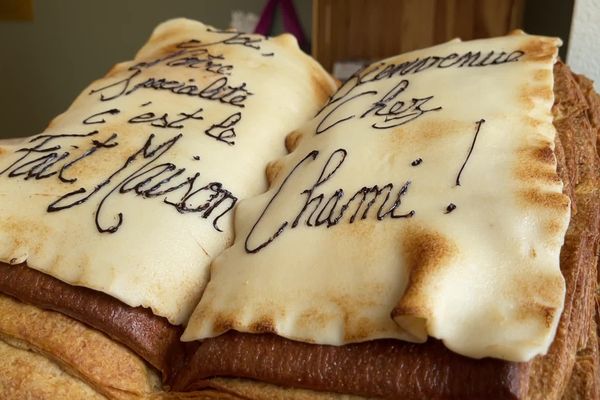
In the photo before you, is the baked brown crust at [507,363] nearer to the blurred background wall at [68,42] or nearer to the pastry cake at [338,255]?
the pastry cake at [338,255]

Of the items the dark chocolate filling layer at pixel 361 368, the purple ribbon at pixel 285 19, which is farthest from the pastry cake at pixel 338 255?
the purple ribbon at pixel 285 19

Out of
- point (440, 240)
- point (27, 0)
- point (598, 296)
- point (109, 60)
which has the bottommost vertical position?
point (109, 60)

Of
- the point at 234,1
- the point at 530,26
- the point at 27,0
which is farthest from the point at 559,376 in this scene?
the point at 27,0

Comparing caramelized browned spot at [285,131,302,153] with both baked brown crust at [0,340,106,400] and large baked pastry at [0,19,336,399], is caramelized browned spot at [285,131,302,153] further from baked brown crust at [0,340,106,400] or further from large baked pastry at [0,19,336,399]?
baked brown crust at [0,340,106,400]

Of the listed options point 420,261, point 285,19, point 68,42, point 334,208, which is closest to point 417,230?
point 420,261

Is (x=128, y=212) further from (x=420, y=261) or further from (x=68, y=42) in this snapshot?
(x=68, y=42)

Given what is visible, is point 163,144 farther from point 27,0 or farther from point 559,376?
point 27,0
